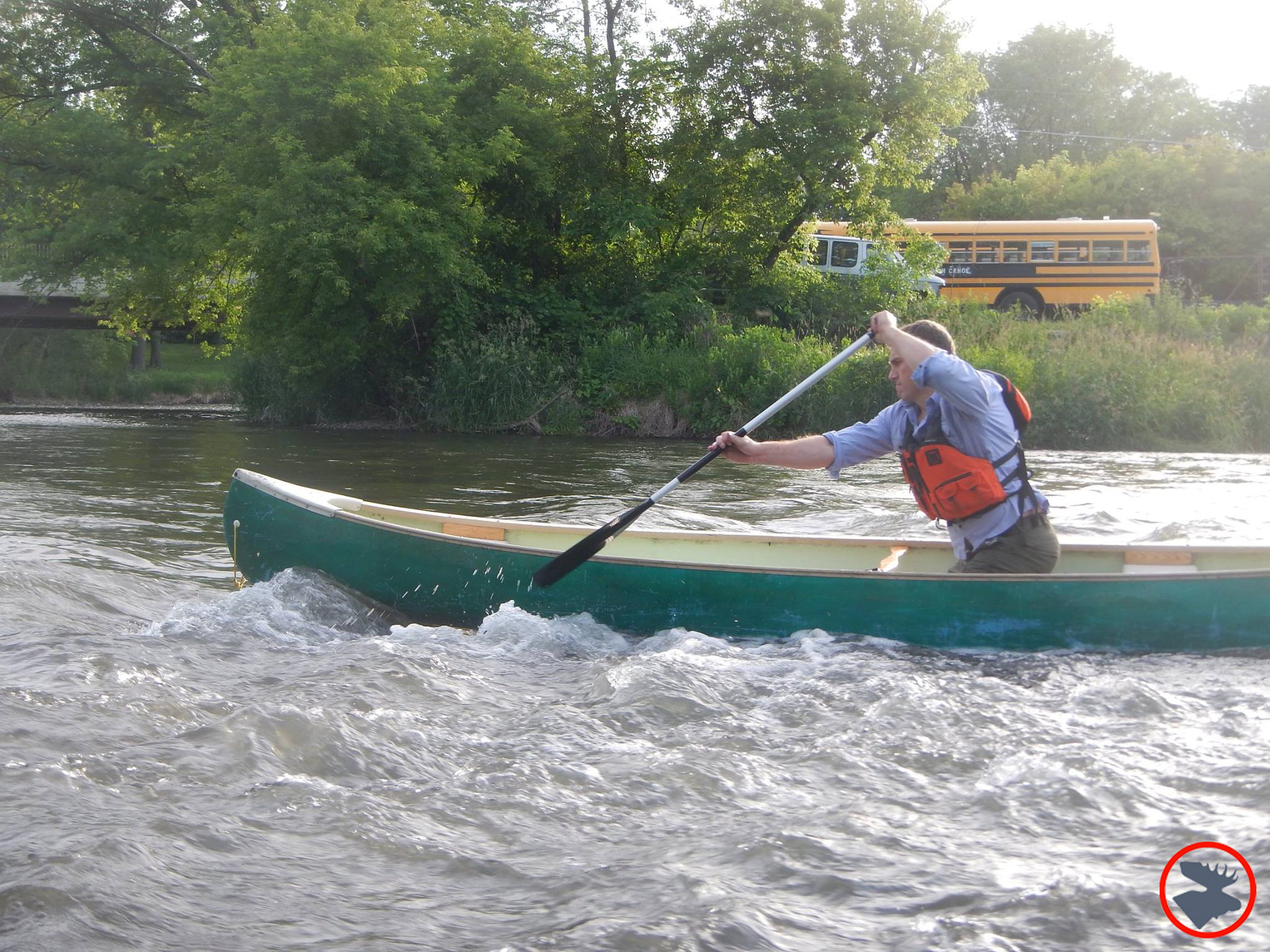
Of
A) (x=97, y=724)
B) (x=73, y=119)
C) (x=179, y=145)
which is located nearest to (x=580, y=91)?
(x=179, y=145)

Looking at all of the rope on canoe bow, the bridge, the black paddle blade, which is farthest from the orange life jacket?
the bridge

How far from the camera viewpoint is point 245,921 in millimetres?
2660

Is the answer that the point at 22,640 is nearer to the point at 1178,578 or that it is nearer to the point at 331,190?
the point at 1178,578

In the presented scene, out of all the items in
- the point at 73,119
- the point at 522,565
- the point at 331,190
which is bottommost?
the point at 522,565

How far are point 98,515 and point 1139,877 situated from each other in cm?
749

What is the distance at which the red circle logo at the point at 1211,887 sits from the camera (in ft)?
8.50

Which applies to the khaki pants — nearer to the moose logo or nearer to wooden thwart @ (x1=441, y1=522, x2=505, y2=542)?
the moose logo

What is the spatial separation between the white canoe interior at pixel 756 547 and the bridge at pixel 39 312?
2486 centimetres

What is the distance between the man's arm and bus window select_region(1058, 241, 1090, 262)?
1998 centimetres

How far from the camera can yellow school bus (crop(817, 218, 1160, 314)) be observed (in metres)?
23.3

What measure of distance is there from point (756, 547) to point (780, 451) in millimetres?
741

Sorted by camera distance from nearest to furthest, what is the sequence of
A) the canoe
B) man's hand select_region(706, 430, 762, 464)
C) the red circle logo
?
the red circle logo, the canoe, man's hand select_region(706, 430, 762, 464)

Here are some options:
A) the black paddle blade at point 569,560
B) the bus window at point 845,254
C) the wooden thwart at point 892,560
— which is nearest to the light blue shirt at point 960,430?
the wooden thwart at point 892,560

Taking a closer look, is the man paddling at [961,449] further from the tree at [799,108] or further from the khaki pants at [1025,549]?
the tree at [799,108]
